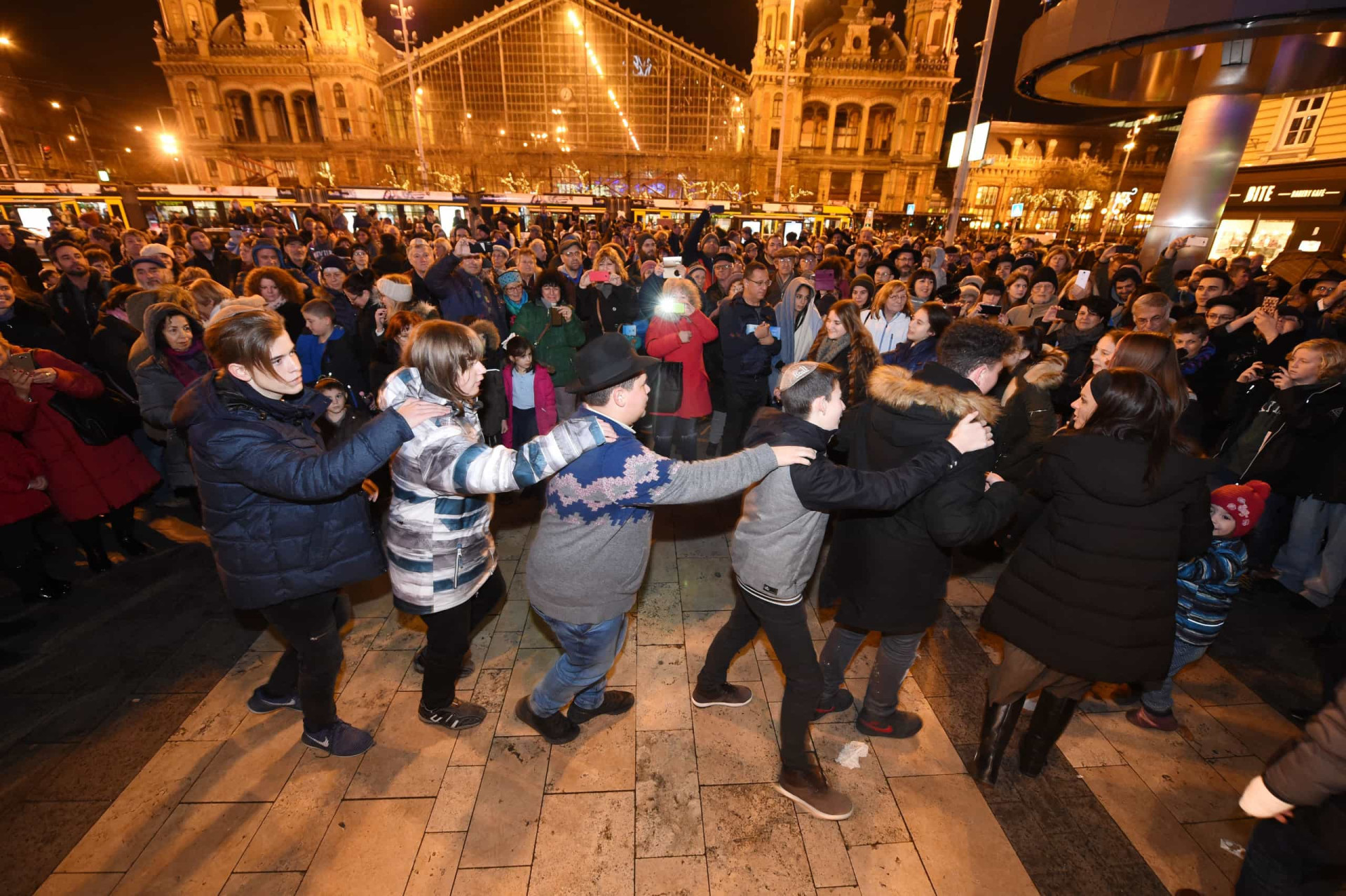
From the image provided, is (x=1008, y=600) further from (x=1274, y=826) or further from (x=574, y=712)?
(x=574, y=712)

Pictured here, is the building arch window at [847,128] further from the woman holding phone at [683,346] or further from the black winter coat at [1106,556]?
the black winter coat at [1106,556]

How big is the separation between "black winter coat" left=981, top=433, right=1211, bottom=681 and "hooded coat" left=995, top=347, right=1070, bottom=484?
1719 millimetres

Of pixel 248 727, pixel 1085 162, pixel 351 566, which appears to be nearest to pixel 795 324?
pixel 351 566

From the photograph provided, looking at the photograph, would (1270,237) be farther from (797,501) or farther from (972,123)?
(797,501)

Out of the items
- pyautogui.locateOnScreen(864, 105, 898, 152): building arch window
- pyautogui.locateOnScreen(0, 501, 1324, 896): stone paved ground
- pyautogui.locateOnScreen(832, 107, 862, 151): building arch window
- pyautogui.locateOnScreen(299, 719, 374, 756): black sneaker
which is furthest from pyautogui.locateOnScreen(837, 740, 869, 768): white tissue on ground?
pyautogui.locateOnScreen(864, 105, 898, 152): building arch window

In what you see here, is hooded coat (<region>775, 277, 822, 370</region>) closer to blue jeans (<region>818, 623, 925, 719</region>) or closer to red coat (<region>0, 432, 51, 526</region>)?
blue jeans (<region>818, 623, 925, 719</region>)

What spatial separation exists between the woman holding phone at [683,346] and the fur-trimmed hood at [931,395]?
2910mm

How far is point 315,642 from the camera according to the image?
111 inches

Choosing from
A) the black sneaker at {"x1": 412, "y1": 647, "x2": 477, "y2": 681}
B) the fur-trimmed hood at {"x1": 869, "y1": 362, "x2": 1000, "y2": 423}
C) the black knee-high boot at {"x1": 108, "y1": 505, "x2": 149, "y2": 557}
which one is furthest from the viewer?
the black knee-high boot at {"x1": 108, "y1": 505, "x2": 149, "y2": 557}

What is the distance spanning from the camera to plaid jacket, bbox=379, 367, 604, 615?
2.23 m

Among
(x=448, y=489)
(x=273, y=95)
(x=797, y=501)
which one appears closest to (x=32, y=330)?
(x=448, y=489)

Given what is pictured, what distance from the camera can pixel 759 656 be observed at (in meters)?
3.94

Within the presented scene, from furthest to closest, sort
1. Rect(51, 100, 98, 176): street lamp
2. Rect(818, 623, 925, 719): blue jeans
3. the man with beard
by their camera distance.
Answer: Rect(51, 100, 98, 176): street lamp, the man with beard, Rect(818, 623, 925, 719): blue jeans

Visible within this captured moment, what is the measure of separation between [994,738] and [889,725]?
21.9 inches
